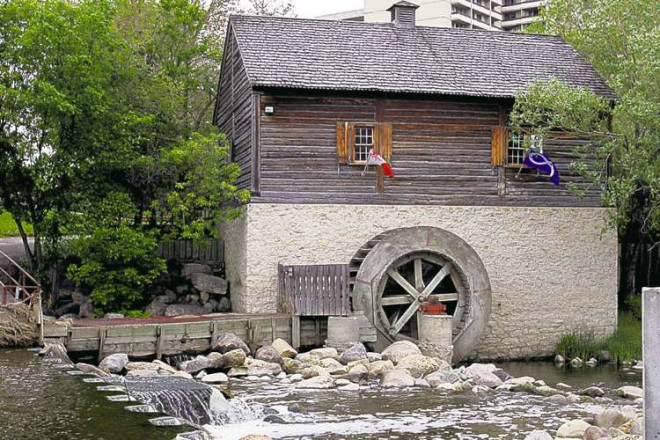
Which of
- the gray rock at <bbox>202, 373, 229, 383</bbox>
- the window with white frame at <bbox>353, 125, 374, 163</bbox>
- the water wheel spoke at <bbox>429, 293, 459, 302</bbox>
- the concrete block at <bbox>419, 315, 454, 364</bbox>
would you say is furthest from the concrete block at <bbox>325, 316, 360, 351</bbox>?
the window with white frame at <bbox>353, 125, 374, 163</bbox>

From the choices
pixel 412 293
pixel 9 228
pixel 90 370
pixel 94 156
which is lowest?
pixel 90 370

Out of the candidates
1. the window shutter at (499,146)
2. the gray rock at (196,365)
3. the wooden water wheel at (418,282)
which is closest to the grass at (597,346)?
the wooden water wheel at (418,282)

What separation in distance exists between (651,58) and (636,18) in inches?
81.5

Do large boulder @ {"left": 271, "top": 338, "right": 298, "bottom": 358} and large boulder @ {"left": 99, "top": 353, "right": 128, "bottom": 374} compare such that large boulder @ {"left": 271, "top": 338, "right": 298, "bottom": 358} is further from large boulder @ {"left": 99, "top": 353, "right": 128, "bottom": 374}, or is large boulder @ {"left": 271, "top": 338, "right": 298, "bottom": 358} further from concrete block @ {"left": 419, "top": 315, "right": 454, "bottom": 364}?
large boulder @ {"left": 99, "top": 353, "right": 128, "bottom": 374}

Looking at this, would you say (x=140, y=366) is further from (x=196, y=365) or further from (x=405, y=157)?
(x=405, y=157)

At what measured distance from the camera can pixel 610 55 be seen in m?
21.5

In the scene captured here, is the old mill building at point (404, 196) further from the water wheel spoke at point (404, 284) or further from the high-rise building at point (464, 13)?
the high-rise building at point (464, 13)

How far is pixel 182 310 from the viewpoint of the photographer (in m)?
18.3

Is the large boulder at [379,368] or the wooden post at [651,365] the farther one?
the large boulder at [379,368]

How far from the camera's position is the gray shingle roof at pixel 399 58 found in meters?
18.4

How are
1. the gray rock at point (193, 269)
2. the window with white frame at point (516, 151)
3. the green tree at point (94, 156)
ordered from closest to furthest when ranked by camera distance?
the green tree at point (94, 156) → the window with white frame at point (516, 151) → the gray rock at point (193, 269)

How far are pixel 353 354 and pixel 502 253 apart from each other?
483 cm

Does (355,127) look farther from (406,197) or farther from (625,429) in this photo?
(625,429)

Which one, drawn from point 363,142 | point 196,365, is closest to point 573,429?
point 196,365
